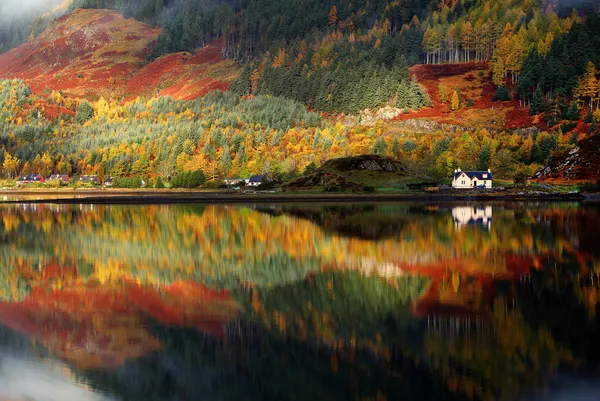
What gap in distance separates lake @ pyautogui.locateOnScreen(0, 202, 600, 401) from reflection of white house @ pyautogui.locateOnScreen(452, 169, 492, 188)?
4977 cm

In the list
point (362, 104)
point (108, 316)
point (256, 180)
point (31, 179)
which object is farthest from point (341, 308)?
point (31, 179)

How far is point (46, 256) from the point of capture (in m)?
29.1

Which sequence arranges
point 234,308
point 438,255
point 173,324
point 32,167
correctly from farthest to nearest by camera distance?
point 32,167 < point 438,255 < point 234,308 < point 173,324

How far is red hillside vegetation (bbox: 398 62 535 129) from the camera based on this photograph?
104 meters

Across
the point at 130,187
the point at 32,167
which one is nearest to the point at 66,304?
the point at 130,187

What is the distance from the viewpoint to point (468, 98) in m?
114

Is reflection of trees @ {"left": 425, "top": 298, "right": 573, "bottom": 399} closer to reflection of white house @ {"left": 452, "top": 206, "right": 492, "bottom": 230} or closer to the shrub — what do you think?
reflection of white house @ {"left": 452, "top": 206, "right": 492, "bottom": 230}

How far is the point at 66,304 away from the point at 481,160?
3031 inches

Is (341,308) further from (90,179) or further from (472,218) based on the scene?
(90,179)

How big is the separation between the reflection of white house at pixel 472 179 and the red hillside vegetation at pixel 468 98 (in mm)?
19594

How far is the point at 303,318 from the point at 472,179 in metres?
71.1

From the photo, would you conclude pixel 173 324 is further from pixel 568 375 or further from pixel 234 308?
pixel 568 375

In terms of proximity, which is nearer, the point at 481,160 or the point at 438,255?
the point at 438,255

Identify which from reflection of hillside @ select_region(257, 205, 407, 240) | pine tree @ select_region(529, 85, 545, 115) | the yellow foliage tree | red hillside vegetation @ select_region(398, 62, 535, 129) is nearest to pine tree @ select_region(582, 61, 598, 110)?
pine tree @ select_region(529, 85, 545, 115)
